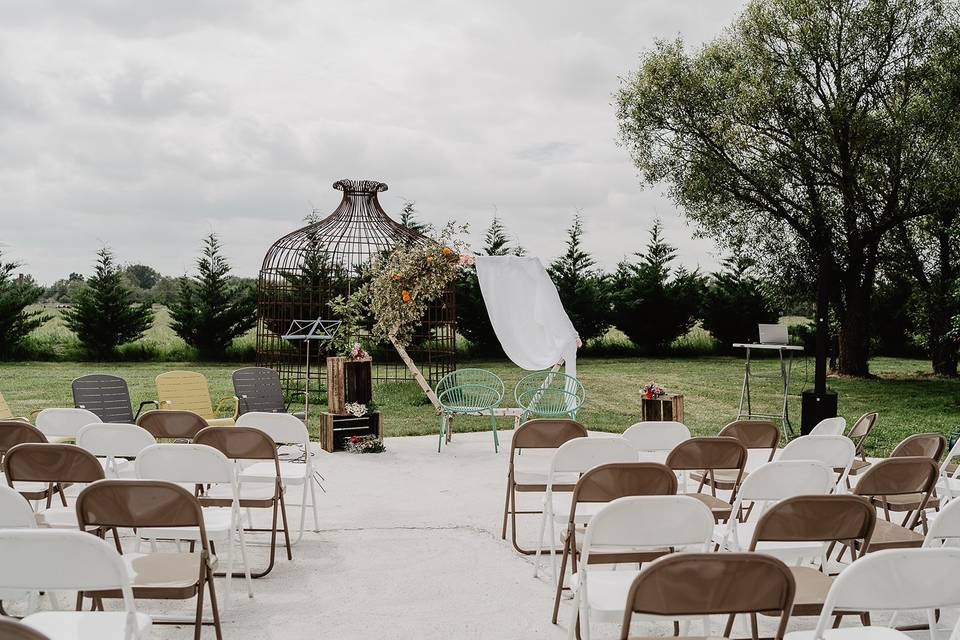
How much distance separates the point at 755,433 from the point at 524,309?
4283 mm

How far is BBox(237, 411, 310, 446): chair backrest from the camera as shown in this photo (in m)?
4.68

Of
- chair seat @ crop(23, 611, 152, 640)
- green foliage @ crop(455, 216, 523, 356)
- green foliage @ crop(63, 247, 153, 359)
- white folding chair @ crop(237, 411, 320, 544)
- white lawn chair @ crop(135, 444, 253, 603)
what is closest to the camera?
chair seat @ crop(23, 611, 152, 640)

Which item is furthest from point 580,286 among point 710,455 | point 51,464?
point 51,464

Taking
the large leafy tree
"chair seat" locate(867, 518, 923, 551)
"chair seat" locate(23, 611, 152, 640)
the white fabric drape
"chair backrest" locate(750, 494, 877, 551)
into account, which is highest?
the large leafy tree

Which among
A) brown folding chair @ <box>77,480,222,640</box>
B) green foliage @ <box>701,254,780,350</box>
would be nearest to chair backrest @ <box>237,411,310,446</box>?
brown folding chair @ <box>77,480,222,640</box>

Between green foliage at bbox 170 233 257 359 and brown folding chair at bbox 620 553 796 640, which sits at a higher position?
green foliage at bbox 170 233 257 359

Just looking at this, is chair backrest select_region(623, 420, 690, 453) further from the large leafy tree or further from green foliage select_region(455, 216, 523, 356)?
green foliage select_region(455, 216, 523, 356)

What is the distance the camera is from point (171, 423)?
4879 millimetres

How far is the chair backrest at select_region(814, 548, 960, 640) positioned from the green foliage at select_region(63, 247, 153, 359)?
1744 cm

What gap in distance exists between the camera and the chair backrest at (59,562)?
6.89 feet

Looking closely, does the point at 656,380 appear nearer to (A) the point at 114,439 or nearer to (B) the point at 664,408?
(B) the point at 664,408

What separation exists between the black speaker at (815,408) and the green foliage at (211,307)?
1270 centimetres

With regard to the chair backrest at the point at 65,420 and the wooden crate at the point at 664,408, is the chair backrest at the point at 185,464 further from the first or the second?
the wooden crate at the point at 664,408

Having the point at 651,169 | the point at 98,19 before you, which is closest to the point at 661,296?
the point at 651,169
